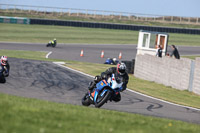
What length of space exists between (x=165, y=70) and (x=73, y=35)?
121 ft

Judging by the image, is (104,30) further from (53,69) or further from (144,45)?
(53,69)

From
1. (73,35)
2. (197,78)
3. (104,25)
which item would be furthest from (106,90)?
(104,25)

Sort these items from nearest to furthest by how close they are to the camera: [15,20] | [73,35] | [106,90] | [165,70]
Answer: [106,90] → [165,70] → [73,35] → [15,20]

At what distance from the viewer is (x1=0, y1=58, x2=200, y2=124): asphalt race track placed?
42.0ft

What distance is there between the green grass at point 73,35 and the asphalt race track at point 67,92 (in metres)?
28.4

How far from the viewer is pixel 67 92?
1530cm

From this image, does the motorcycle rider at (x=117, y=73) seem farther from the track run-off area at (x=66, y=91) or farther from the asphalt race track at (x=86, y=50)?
the asphalt race track at (x=86, y=50)

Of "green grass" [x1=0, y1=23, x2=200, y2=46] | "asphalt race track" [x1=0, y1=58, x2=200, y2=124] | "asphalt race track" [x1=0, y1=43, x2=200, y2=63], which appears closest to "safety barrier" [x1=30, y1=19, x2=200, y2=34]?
"green grass" [x1=0, y1=23, x2=200, y2=46]

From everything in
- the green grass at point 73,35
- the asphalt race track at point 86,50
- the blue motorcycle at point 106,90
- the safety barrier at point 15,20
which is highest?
the safety barrier at point 15,20

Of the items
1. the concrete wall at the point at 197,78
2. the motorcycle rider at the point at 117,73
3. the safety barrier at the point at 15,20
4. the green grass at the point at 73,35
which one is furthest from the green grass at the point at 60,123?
the safety barrier at the point at 15,20

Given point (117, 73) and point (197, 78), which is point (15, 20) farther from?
point (117, 73)

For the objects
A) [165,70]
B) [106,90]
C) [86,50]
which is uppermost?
[106,90]

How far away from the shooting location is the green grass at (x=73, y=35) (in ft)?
168

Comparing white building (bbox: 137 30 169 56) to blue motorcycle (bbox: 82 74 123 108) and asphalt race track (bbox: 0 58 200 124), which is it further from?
blue motorcycle (bbox: 82 74 123 108)
